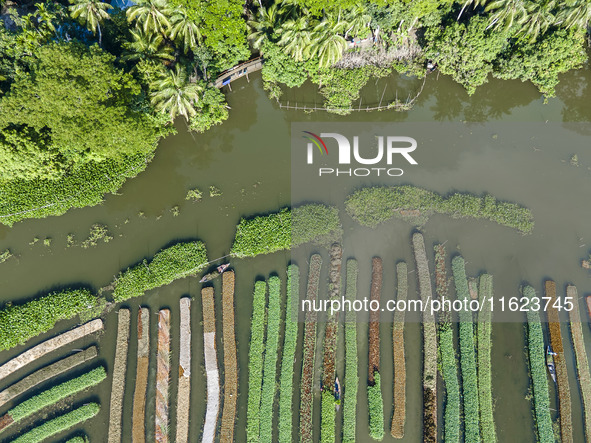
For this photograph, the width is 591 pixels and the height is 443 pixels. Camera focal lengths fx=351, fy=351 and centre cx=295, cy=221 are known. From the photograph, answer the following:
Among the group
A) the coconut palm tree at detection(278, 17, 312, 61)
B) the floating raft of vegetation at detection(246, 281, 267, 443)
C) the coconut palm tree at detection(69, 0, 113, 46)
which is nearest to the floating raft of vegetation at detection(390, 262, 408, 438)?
the floating raft of vegetation at detection(246, 281, 267, 443)

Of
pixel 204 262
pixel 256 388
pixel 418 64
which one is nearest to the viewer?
pixel 256 388

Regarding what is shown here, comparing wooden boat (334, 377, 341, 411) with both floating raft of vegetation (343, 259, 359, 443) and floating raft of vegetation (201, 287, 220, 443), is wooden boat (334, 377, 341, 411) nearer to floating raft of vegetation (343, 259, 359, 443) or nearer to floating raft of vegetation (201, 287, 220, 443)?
floating raft of vegetation (343, 259, 359, 443)

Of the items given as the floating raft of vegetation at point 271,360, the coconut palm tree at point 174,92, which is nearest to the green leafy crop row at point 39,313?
the floating raft of vegetation at point 271,360

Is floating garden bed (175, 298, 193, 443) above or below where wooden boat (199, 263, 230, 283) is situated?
below

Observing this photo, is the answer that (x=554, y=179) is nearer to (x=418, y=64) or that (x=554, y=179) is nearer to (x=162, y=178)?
(x=418, y=64)

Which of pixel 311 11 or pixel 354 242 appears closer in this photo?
pixel 311 11

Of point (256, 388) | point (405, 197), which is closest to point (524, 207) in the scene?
point (405, 197)

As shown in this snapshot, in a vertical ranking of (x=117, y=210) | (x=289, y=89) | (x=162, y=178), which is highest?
(x=289, y=89)
